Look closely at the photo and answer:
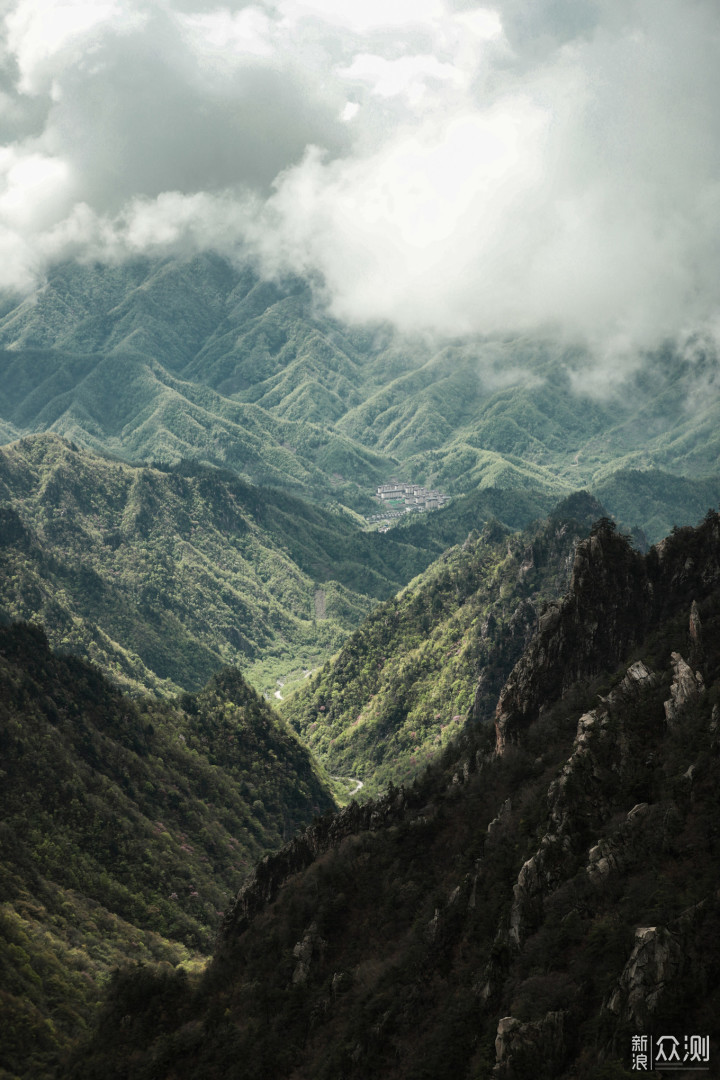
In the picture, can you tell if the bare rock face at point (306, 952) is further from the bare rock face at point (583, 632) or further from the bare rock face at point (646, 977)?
the bare rock face at point (646, 977)

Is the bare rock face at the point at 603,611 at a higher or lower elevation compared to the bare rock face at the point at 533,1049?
higher

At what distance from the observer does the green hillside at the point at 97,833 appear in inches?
4134

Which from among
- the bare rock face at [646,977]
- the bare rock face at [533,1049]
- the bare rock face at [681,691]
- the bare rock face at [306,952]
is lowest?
the bare rock face at [533,1049]

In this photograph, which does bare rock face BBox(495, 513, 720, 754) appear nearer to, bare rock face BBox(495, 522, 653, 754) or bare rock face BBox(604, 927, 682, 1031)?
bare rock face BBox(495, 522, 653, 754)

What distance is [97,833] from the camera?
472 feet

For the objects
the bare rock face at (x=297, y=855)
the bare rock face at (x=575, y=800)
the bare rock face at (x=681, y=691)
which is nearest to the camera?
the bare rock face at (x=575, y=800)

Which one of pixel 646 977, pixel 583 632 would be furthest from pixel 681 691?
pixel 646 977

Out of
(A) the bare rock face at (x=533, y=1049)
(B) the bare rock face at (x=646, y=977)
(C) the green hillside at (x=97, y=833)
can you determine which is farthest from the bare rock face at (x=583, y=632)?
(C) the green hillside at (x=97, y=833)

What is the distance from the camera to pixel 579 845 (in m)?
66.9

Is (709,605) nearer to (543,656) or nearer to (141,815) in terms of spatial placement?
(543,656)

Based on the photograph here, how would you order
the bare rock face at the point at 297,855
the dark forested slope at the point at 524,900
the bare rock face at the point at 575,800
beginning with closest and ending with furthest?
the dark forested slope at the point at 524,900 < the bare rock face at the point at 575,800 < the bare rock face at the point at 297,855

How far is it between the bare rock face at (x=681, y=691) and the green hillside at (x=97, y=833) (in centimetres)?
6350

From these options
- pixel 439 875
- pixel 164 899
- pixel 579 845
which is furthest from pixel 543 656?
pixel 164 899

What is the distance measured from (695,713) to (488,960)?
22.5 m
